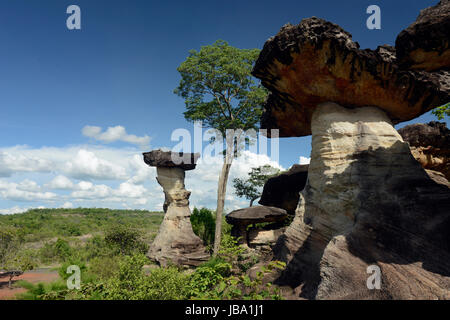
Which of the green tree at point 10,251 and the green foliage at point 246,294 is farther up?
the green foliage at point 246,294

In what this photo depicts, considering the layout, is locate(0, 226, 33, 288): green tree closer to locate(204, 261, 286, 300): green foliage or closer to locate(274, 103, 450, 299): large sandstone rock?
locate(204, 261, 286, 300): green foliage

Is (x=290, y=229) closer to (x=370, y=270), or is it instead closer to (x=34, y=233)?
(x=370, y=270)

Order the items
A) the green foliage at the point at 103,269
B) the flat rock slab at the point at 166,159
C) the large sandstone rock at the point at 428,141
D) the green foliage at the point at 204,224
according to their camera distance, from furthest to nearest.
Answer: the green foliage at the point at 204,224
the flat rock slab at the point at 166,159
the green foliage at the point at 103,269
the large sandstone rock at the point at 428,141

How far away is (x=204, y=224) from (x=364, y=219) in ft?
54.0

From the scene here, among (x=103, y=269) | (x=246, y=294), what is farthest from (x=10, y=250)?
(x=246, y=294)

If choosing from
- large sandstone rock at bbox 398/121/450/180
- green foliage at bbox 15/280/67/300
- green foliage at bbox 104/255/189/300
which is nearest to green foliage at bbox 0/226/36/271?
green foliage at bbox 15/280/67/300

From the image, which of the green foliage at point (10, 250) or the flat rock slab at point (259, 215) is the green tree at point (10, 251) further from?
the flat rock slab at point (259, 215)

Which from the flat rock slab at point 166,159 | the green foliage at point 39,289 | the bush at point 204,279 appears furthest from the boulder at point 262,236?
the green foliage at point 39,289

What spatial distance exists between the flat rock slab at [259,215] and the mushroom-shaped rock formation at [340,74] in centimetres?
741

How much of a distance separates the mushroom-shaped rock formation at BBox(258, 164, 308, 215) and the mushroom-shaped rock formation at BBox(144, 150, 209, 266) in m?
5.35

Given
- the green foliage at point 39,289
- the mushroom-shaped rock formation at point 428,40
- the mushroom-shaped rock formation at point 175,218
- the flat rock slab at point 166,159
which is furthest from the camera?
the flat rock slab at point 166,159

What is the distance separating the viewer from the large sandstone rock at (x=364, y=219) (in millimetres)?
4043

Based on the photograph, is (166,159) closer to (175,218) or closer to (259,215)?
(175,218)

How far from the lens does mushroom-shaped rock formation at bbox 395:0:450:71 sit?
3666mm
